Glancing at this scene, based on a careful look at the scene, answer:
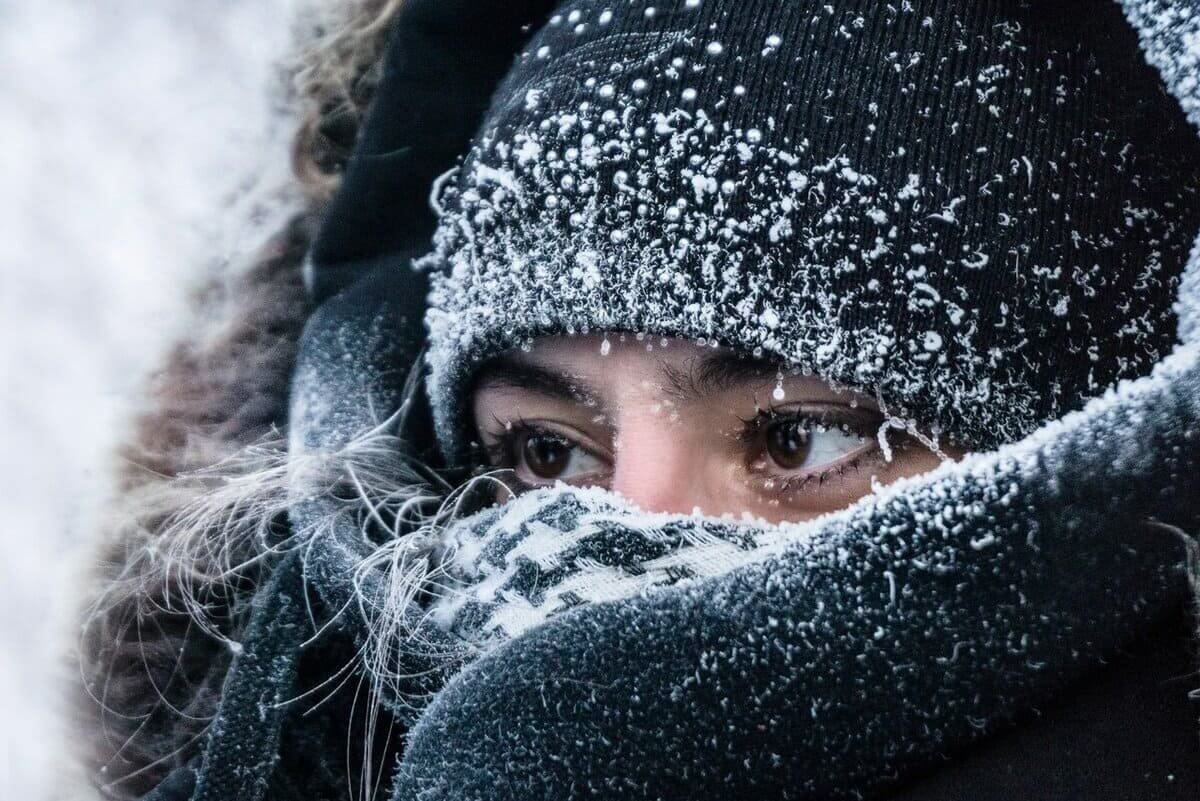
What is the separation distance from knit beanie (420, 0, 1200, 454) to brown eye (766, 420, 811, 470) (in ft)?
0.26

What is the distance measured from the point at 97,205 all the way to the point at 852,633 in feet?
4.93

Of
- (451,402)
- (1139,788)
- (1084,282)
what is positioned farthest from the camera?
(451,402)

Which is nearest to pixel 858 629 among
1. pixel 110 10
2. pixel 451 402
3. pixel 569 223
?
pixel 569 223

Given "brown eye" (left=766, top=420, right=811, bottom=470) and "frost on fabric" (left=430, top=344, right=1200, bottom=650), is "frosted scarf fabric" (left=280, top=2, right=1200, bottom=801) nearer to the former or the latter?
"frost on fabric" (left=430, top=344, right=1200, bottom=650)

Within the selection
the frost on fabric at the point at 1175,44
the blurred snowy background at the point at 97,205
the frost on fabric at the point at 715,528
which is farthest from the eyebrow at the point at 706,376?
the blurred snowy background at the point at 97,205

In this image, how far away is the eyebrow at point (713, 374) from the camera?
3.49ft

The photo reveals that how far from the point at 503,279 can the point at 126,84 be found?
1034 mm

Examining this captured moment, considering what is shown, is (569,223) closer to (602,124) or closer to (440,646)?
(602,124)

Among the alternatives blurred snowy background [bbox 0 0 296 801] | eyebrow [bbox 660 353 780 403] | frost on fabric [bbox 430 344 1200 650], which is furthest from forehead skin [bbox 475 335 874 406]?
blurred snowy background [bbox 0 0 296 801]

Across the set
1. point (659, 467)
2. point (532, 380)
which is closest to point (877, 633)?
point (659, 467)

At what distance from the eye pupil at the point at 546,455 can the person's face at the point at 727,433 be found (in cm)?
15

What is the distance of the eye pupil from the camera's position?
1.32 meters

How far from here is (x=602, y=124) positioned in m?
1.14

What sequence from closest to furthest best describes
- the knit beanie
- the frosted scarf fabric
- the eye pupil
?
the frosted scarf fabric
the knit beanie
the eye pupil
